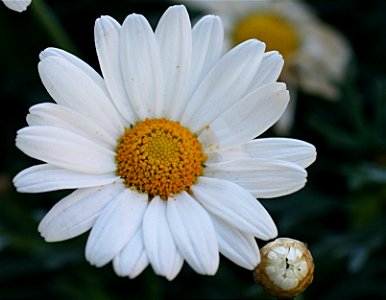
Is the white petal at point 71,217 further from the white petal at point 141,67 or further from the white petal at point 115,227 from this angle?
the white petal at point 141,67

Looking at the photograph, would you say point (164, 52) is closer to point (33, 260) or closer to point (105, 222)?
point (105, 222)

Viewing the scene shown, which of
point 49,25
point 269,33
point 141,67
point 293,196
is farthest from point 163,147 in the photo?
point 269,33

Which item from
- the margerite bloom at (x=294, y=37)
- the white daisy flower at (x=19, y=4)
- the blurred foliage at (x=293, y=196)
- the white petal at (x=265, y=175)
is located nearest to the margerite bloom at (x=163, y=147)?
the white petal at (x=265, y=175)

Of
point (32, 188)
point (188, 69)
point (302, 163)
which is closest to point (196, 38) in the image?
point (188, 69)

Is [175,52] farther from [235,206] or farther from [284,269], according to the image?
[284,269]

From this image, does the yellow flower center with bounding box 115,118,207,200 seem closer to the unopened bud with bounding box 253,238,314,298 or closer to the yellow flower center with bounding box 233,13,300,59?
the unopened bud with bounding box 253,238,314,298

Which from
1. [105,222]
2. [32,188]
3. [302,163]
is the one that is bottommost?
[302,163]

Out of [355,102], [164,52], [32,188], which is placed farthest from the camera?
[355,102]
